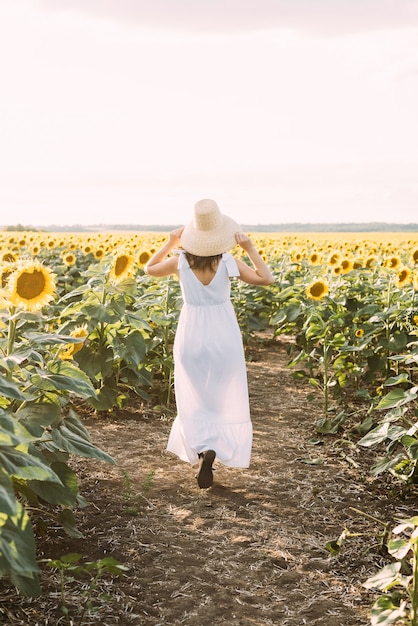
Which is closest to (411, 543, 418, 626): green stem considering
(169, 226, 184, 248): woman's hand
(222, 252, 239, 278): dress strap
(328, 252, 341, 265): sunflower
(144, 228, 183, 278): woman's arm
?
(222, 252, 239, 278): dress strap

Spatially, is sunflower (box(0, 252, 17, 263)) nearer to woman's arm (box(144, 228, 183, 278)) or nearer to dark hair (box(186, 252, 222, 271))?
woman's arm (box(144, 228, 183, 278))

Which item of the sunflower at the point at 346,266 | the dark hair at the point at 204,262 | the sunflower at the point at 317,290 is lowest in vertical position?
the sunflower at the point at 317,290

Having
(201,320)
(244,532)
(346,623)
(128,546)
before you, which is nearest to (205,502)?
(244,532)

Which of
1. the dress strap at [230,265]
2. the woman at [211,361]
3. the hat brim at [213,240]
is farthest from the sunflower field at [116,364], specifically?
the dress strap at [230,265]

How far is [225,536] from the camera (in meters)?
4.14

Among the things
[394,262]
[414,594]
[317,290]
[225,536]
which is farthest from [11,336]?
[394,262]

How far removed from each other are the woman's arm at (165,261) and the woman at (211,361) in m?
0.09

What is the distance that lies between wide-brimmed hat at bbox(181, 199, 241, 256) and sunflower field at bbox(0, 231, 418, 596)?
40.7 inches

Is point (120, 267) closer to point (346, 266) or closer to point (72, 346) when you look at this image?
point (72, 346)

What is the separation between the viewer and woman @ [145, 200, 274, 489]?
16.1 feet

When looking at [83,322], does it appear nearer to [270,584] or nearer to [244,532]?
[244,532]

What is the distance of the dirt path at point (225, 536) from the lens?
3336 millimetres

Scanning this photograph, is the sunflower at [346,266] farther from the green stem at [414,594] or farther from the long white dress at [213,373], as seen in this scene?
the green stem at [414,594]

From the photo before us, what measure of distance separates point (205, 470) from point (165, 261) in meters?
1.42
